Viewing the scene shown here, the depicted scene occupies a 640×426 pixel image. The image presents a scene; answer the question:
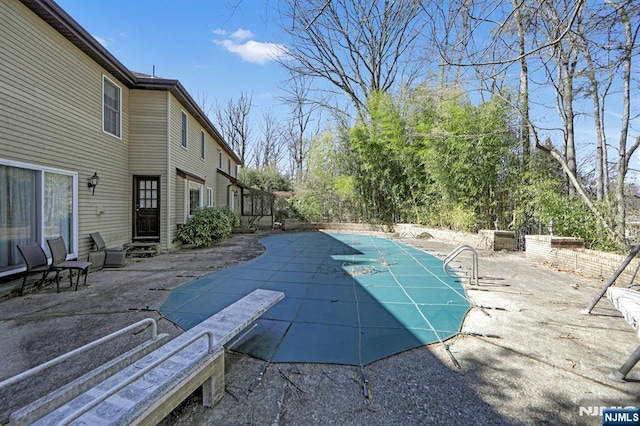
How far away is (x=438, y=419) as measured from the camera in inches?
68.4

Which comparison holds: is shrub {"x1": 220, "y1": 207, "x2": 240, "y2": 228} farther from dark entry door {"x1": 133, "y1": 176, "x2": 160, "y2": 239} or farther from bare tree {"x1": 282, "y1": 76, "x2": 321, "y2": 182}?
bare tree {"x1": 282, "y1": 76, "x2": 321, "y2": 182}

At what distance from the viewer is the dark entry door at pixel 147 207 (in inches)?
293

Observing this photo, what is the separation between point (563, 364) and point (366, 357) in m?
1.56

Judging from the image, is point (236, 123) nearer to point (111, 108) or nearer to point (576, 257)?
point (111, 108)

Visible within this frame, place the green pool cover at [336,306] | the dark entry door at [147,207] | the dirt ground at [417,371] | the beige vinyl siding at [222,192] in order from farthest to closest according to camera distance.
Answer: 1. the beige vinyl siding at [222,192]
2. the dark entry door at [147,207]
3. the green pool cover at [336,306]
4. the dirt ground at [417,371]

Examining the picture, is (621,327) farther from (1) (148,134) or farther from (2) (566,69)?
(1) (148,134)

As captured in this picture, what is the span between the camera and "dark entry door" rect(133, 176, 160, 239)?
7445mm

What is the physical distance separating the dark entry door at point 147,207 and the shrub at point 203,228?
77 centimetres

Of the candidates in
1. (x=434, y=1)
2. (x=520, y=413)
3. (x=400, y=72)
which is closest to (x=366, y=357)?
(x=520, y=413)

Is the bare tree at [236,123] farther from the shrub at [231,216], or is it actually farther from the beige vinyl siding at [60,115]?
the beige vinyl siding at [60,115]

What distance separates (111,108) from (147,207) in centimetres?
246

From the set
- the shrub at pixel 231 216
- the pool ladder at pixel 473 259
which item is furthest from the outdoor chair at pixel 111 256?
the pool ladder at pixel 473 259

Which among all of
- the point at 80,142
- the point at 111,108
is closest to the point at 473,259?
the point at 80,142

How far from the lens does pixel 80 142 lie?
5.54m
